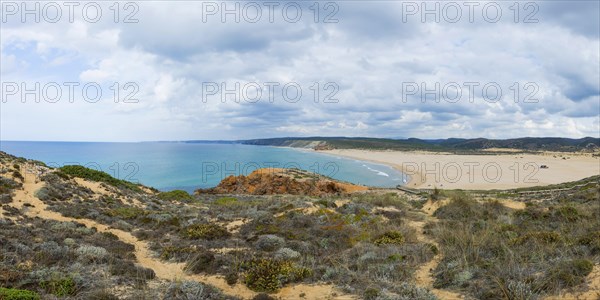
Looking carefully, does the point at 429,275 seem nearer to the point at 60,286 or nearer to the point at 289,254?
the point at 289,254

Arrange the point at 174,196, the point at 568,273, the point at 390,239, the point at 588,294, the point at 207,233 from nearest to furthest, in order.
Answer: the point at 588,294 → the point at 568,273 → the point at 390,239 → the point at 207,233 → the point at 174,196

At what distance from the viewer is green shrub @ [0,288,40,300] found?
20.4 feet

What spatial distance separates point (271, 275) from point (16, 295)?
5018 mm

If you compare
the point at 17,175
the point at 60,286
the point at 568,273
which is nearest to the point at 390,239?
the point at 568,273

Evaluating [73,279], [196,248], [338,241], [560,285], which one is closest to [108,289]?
[73,279]

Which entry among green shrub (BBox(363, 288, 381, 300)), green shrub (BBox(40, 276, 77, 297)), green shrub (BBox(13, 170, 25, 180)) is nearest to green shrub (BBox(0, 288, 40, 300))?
green shrub (BBox(40, 276, 77, 297))

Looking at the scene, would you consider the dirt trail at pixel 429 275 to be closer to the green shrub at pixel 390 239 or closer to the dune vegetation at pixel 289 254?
the dune vegetation at pixel 289 254

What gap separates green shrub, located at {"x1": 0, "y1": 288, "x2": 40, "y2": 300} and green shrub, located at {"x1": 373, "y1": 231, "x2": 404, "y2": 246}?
9.27m

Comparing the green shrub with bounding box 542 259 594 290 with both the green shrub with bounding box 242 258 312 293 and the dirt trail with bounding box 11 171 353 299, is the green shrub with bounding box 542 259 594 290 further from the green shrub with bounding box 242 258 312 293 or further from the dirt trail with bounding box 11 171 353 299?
the green shrub with bounding box 242 258 312 293

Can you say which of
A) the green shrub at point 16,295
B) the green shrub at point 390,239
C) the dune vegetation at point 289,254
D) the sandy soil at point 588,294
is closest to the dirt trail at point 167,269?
the dune vegetation at point 289,254

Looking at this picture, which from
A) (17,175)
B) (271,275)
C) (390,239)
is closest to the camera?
(271,275)

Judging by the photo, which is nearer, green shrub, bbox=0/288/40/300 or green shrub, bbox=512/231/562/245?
green shrub, bbox=0/288/40/300

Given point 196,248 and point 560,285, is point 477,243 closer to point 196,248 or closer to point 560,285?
point 560,285

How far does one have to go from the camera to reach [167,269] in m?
9.84
